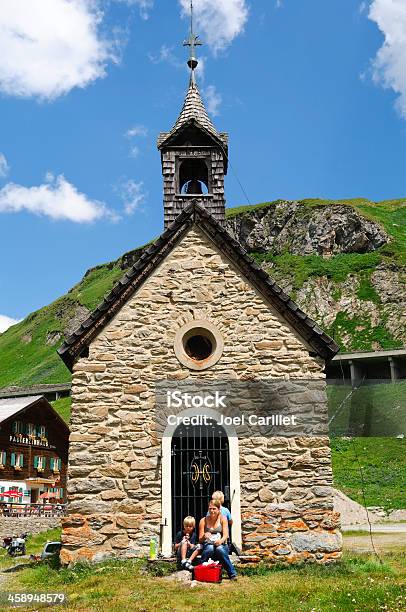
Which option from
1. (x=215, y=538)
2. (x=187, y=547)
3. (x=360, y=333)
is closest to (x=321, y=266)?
(x=360, y=333)

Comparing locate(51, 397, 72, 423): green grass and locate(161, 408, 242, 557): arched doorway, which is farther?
locate(51, 397, 72, 423): green grass

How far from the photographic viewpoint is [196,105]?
14797mm

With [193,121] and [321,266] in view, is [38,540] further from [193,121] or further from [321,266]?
[321,266]

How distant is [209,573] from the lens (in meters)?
8.74

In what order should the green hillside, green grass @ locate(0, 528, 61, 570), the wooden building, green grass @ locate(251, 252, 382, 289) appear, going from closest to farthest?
1. green grass @ locate(0, 528, 61, 570)
2. the wooden building
3. the green hillside
4. green grass @ locate(251, 252, 382, 289)

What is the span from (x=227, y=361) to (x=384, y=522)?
12.5 meters

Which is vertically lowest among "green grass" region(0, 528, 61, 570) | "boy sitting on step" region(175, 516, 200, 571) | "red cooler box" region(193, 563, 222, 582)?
"green grass" region(0, 528, 61, 570)

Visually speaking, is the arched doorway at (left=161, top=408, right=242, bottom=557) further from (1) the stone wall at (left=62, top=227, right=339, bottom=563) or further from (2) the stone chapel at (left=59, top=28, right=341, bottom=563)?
(1) the stone wall at (left=62, top=227, right=339, bottom=563)

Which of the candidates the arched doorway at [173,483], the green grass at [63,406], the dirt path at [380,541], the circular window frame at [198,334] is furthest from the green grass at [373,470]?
the green grass at [63,406]

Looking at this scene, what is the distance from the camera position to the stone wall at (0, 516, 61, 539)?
2230 cm

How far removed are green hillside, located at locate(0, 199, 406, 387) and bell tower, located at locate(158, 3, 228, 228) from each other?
29.6 meters

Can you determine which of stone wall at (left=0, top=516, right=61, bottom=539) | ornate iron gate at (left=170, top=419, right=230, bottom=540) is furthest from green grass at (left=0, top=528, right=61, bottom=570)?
ornate iron gate at (left=170, top=419, right=230, bottom=540)

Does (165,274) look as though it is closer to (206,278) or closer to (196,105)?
(206,278)

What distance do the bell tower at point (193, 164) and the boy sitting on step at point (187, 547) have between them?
6619 mm
